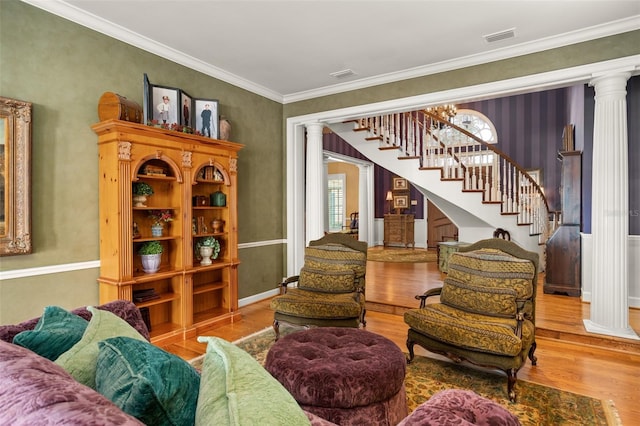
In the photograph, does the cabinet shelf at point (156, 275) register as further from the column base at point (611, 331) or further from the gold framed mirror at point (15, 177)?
the column base at point (611, 331)

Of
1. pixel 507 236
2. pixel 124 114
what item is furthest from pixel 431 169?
pixel 124 114

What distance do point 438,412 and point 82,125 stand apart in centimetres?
337

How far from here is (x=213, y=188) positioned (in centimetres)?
413

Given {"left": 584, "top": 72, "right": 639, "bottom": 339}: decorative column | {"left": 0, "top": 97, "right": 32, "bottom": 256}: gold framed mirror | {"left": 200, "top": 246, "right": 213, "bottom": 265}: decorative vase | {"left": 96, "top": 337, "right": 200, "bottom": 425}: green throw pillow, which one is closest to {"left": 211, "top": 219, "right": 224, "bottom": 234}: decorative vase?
{"left": 200, "top": 246, "right": 213, "bottom": 265}: decorative vase

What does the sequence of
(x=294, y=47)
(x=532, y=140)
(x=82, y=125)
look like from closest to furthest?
(x=82, y=125) < (x=294, y=47) < (x=532, y=140)

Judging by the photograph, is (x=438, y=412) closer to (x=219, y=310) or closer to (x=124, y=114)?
(x=124, y=114)

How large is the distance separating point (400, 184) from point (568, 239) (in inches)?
228

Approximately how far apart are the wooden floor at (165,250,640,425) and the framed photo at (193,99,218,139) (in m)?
2.15

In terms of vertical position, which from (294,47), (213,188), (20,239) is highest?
(294,47)

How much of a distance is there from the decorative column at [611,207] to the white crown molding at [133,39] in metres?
3.88

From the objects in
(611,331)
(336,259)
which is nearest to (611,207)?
(611,331)

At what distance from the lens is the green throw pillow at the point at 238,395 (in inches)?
Result: 26.7

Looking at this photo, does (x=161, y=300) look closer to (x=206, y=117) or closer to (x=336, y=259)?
(x=336, y=259)

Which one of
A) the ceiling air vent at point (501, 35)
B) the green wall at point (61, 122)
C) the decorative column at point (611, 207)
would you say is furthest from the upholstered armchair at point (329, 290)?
the ceiling air vent at point (501, 35)
